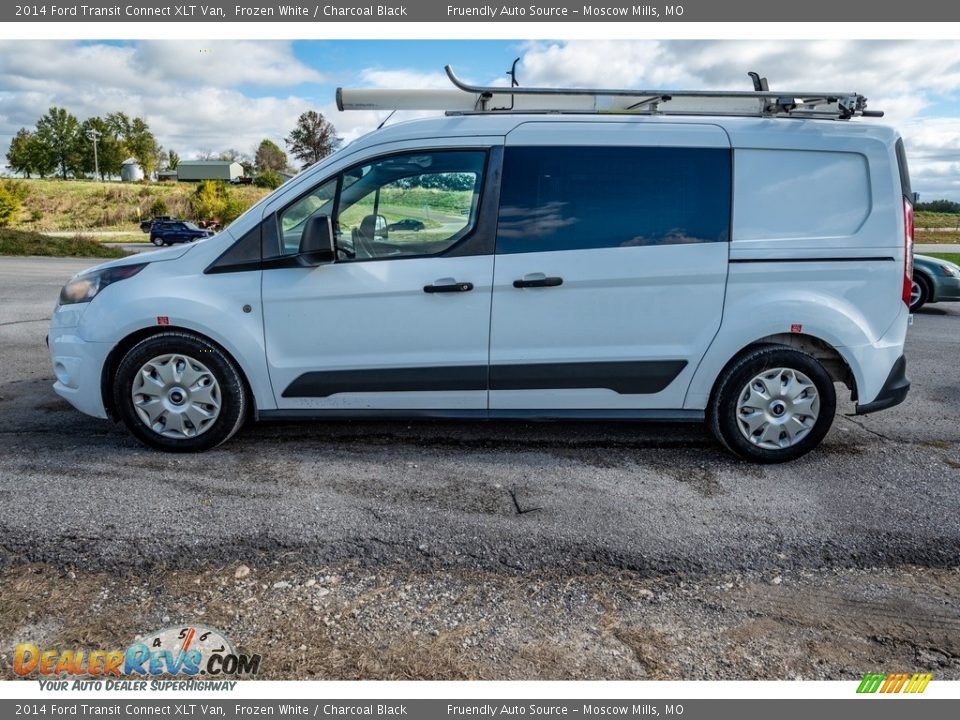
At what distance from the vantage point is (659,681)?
2445 millimetres

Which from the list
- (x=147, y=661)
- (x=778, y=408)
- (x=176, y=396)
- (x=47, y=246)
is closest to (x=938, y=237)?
(x=47, y=246)

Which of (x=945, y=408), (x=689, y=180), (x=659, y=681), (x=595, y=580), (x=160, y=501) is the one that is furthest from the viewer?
(x=945, y=408)

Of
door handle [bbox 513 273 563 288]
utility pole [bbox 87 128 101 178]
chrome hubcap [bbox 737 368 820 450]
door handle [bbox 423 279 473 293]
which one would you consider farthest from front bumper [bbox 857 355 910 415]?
utility pole [bbox 87 128 101 178]

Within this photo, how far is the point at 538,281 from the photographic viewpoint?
4.25m

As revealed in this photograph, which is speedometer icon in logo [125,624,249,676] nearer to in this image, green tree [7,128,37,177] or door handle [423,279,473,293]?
door handle [423,279,473,293]

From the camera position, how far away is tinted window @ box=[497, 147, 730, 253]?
4289mm

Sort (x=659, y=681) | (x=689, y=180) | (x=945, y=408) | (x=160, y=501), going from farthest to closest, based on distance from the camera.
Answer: (x=945, y=408)
(x=689, y=180)
(x=160, y=501)
(x=659, y=681)

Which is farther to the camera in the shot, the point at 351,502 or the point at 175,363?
the point at 175,363

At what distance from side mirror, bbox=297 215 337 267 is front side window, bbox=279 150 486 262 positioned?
0.11 m

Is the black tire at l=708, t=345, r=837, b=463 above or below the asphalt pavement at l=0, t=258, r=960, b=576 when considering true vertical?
above

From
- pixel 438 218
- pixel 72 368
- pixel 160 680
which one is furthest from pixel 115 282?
pixel 160 680

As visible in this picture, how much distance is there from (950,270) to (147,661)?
41.1 ft

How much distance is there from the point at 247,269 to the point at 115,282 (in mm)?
844

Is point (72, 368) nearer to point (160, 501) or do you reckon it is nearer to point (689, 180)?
point (160, 501)
